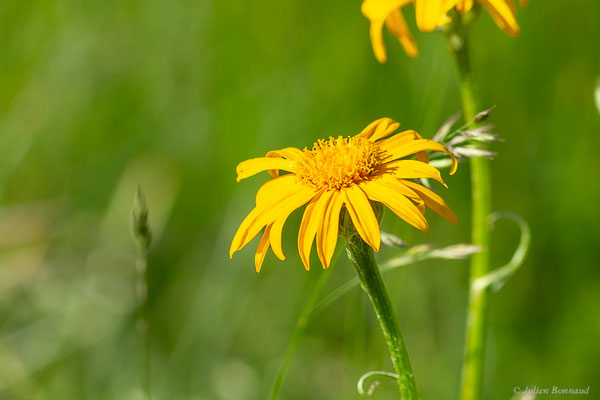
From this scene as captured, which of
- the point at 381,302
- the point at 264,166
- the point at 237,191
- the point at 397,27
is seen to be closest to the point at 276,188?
the point at 264,166

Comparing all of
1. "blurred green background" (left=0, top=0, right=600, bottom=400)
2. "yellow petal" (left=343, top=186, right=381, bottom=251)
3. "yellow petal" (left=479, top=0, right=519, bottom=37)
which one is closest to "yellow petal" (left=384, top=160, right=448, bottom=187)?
"yellow petal" (left=343, top=186, right=381, bottom=251)

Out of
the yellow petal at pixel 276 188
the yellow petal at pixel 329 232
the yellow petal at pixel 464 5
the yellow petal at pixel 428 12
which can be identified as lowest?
the yellow petal at pixel 329 232

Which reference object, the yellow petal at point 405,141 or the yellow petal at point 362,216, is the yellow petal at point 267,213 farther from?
the yellow petal at point 405,141

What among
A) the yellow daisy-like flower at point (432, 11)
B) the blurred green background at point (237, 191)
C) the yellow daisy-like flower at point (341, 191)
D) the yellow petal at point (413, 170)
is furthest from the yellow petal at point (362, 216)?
the blurred green background at point (237, 191)

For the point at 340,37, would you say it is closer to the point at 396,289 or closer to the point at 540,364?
the point at 396,289

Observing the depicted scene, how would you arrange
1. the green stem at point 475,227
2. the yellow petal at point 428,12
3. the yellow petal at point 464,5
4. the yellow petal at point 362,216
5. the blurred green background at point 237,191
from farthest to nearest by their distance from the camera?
the blurred green background at point 237,191 → the green stem at point 475,227 → the yellow petal at point 464,5 → the yellow petal at point 428,12 → the yellow petal at point 362,216
